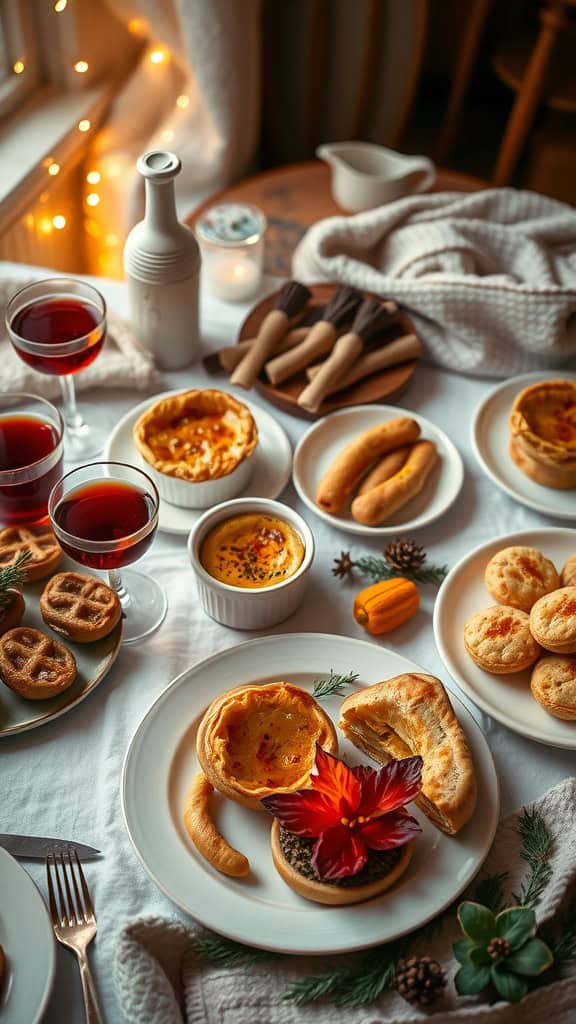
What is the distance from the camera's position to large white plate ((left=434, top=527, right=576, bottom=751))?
1320 mm

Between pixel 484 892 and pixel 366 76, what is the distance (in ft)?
8.37

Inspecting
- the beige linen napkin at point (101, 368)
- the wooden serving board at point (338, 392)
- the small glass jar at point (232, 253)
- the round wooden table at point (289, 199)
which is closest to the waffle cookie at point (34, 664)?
the beige linen napkin at point (101, 368)

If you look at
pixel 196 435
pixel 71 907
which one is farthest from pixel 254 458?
pixel 71 907

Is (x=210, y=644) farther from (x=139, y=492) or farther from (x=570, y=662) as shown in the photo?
(x=570, y=662)

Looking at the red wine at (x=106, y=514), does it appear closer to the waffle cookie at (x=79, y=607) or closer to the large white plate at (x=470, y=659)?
the waffle cookie at (x=79, y=607)

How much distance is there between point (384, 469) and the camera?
5.40ft

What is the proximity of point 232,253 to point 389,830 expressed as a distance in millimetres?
1294

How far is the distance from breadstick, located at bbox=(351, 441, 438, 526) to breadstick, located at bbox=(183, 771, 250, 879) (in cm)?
54

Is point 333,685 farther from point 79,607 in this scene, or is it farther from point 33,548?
point 33,548

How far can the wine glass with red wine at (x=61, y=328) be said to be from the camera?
1.56m

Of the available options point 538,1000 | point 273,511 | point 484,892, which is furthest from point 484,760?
point 273,511

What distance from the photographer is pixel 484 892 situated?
1.16 m

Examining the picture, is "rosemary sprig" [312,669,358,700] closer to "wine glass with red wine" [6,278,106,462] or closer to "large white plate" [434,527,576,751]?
"large white plate" [434,527,576,751]

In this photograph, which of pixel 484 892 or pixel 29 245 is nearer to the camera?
pixel 484 892
